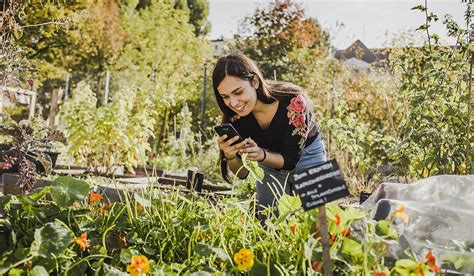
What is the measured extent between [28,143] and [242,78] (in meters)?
1.12

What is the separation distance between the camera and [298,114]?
73.5 inches

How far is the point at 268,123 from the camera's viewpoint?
6.89 feet

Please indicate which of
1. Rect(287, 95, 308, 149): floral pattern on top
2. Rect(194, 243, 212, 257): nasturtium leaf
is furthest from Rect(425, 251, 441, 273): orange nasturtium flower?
Rect(287, 95, 308, 149): floral pattern on top

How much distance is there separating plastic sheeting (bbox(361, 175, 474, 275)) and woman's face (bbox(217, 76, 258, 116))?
75 cm

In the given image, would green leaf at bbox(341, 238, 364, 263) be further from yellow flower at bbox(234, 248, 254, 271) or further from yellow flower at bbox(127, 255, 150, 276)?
yellow flower at bbox(127, 255, 150, 276)

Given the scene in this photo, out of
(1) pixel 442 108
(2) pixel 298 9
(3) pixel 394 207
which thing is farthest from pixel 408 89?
(2) pixel 298 9

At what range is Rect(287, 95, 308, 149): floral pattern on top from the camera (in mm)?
1833

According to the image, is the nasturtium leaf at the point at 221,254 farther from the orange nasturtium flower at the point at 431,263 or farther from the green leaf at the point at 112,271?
the orange nasturtium flower at the point at 431,263

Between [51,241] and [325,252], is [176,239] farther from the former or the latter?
[325,252]

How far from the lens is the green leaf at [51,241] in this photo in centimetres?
105

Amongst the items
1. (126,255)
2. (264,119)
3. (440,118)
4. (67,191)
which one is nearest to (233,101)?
(264,119)

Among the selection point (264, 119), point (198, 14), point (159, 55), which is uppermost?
point (198, 14)

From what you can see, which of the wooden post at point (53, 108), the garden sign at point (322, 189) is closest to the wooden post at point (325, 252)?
the garden sign at point (322, 189)

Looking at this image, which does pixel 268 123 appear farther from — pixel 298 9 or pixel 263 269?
pixel 298 9
